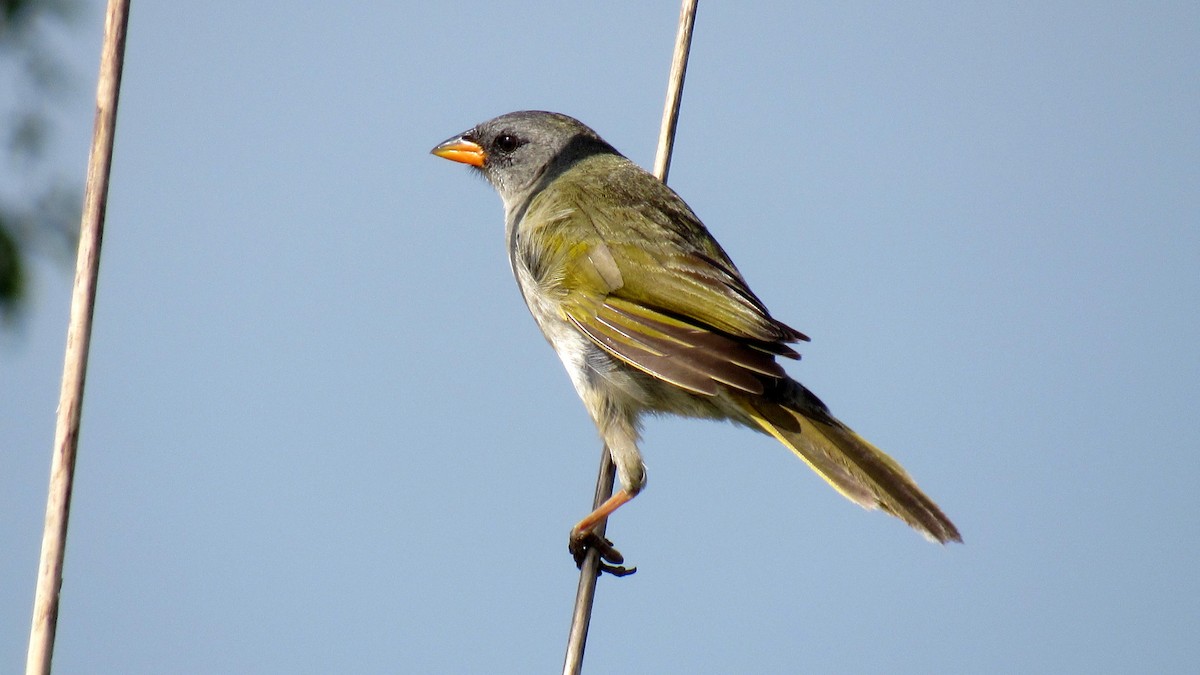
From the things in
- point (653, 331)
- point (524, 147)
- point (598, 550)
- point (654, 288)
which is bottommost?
point (598, 550)

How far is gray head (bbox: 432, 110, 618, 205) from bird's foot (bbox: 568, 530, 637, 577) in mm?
1962

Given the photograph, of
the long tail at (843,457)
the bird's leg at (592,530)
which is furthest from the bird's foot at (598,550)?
the long tail at (843,457)

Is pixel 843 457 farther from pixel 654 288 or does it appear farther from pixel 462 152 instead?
pixel 462 152

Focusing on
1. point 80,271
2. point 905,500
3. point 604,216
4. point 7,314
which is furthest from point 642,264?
point 7,314

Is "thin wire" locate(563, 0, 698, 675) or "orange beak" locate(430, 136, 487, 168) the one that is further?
"orange beak" locate(430, 136, 487, 168)

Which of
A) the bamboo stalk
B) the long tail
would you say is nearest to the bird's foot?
the long tail

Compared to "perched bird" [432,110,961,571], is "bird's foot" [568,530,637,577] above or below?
below

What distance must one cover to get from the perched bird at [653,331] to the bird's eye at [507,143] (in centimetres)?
51

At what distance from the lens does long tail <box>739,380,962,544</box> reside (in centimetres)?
385

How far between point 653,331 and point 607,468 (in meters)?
0.67

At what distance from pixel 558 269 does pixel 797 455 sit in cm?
142

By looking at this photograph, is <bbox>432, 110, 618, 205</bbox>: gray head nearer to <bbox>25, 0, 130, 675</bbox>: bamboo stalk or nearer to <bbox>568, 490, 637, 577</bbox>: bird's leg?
<bbox>568, 490, 637, 577</bbox>: bird's leg

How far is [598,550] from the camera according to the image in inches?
166

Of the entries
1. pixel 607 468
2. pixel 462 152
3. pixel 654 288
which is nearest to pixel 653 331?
pixel 654 288
